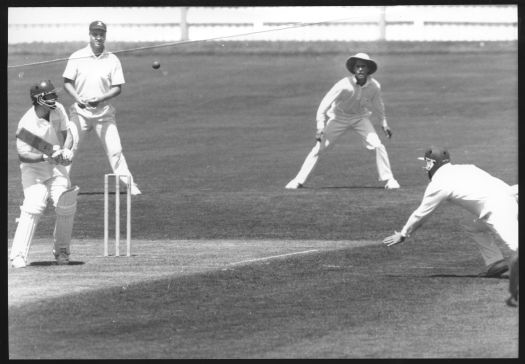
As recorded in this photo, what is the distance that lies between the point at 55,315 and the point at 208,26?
32.2m

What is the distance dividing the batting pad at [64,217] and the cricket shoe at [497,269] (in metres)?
4.17

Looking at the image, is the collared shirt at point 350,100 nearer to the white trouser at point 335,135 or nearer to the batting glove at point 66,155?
the white trouser at point 335,135

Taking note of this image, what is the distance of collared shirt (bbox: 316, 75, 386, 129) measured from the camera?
21.6m

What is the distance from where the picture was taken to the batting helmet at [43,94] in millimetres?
14484

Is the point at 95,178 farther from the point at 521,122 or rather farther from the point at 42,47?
the point at 42,47

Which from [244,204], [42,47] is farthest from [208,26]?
[244,204]

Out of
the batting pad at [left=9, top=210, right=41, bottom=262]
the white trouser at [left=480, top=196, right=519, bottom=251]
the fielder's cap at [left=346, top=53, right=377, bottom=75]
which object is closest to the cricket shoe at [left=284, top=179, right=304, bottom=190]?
the fielder's cap at [left=346, top=53, right=377, bottom=75]

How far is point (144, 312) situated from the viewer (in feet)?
41.5

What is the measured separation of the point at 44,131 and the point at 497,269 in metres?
4.68

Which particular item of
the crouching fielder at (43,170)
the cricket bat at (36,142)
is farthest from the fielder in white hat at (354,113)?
the cricket bat at (36,142)

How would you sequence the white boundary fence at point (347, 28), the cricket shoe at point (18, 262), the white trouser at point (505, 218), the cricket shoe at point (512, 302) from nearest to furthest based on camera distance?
the cricket shoe at point (512, 302) < the white trouser at point (505, 218) < the cricket shoe at point (18, 262) < the white boundary fence at point (347, 28)

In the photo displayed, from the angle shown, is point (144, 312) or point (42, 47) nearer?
point (144, 312)

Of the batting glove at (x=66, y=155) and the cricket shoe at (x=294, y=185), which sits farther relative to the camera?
the cricket shoe at (x=294, y=185)

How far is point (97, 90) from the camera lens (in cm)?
2022
